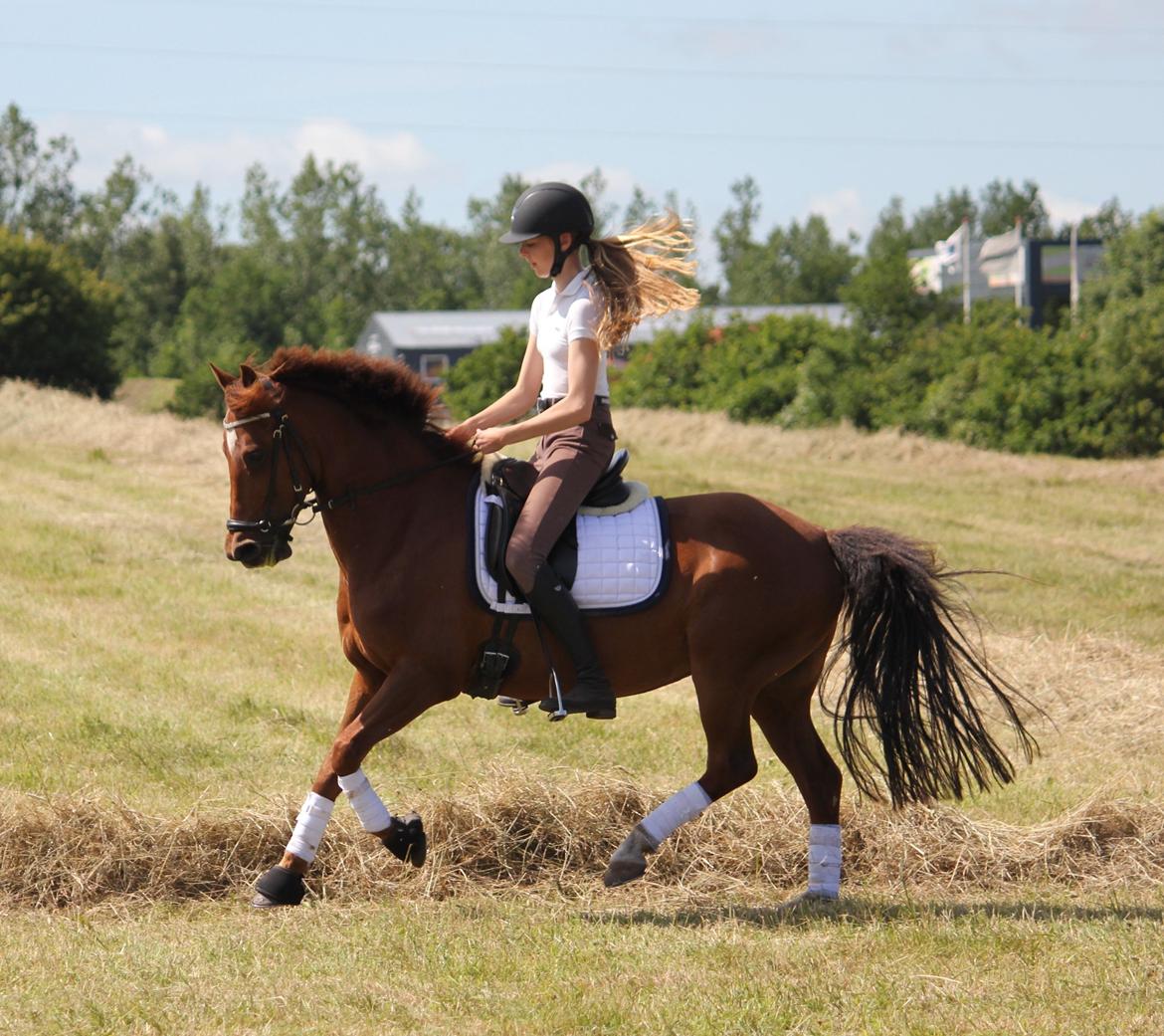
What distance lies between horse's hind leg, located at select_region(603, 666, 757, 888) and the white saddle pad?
18.1 inches

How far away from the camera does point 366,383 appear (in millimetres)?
6883

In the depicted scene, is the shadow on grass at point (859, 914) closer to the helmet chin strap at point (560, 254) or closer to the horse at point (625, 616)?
the horse at point (625, 616)

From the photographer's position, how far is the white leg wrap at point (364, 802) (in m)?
6.49

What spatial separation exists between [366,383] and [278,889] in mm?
2264

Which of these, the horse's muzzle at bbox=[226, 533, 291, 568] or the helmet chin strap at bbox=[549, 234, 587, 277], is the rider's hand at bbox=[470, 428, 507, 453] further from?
the horse's muzzle at bbox=[226, 533, 291, 568]

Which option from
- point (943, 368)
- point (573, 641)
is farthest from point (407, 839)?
point (943, 368)

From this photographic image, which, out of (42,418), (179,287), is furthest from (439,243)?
(42,418)

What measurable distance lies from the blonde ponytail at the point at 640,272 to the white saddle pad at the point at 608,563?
0.83 meters

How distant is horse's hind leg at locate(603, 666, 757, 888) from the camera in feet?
21.6

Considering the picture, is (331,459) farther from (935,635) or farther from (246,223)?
(246,223)

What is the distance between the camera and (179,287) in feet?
311

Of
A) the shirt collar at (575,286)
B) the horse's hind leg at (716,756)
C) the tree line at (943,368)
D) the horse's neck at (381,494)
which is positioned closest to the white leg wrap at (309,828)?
the horse's neck at (381,494)

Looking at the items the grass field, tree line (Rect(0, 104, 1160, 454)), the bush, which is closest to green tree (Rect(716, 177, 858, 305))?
tree line (Rect(0, 104, 1160, 454))

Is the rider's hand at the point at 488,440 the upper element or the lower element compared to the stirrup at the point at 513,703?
upper
